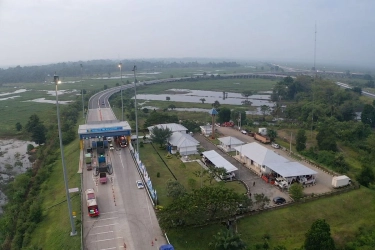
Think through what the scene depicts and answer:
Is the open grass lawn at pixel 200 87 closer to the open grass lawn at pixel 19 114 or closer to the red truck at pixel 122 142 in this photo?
the open grass lawn at pixel 19 114

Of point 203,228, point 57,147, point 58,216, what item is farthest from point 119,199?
point 57,147

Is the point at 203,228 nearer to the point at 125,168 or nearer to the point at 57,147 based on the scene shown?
the point at 125,168

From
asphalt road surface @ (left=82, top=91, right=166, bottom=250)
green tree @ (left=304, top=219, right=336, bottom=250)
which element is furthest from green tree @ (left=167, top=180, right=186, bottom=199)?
green tree @ (left=304, top=219, right=336, bottom=250)

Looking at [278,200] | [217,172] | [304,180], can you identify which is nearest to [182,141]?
[217,172]

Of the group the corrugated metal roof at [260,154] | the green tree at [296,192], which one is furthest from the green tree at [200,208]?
the corrugated metal roof at [260,154]

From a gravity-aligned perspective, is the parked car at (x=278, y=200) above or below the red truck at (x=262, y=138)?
below

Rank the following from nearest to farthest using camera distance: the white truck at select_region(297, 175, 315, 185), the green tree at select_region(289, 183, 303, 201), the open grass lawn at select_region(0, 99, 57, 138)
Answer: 1. the green tree at select_region(289, 183, 303, 201)
2. the white truck at select_region(297, 175, 315, 185)
3. the open grass lawn at select_region(0, 99, 57, 138)

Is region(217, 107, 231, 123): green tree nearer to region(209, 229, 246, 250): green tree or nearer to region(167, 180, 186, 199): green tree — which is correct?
region(167, 180, 186, 199): green tree
